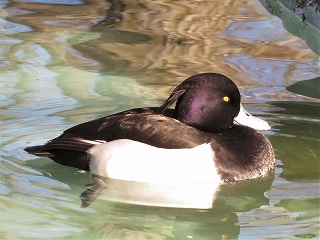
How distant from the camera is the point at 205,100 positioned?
6.25m

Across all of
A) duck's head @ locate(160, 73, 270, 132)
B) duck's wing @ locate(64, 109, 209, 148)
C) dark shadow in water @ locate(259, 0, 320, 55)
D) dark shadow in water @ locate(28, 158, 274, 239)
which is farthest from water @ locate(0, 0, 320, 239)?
duck's head @ locate(160, 73, 270, 132)

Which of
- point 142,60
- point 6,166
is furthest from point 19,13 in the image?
point 6,166

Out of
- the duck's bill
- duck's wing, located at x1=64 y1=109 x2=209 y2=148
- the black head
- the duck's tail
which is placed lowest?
the duck's tail

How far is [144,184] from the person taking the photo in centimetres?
596

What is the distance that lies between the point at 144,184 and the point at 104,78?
2867mm

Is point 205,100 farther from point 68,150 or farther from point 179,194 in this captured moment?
point 68,150

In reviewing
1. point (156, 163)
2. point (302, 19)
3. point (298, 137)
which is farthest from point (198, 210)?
point (302, 19)

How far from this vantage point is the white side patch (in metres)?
5.95

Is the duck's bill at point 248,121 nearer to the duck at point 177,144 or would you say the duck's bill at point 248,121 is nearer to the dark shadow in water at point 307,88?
the duck at point 177,144

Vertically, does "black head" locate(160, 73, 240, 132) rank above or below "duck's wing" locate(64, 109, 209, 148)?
above

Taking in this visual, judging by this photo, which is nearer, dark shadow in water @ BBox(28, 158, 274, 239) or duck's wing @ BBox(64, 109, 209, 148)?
dark shadow in water @ BBox(28, 158, 274, 239)

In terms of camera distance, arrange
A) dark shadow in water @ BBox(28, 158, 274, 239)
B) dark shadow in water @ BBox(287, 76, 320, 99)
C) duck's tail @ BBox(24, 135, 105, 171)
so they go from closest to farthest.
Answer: dark shadow in water @ BBox(28, 158, 274, 239), duck's tail @ BBox(24, 135, 105, 171), dark shadow in water @ BBox(287, 76, 320, 99)

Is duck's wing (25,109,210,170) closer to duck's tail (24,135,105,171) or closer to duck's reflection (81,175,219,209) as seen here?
duck's tail (24,135,105,171)

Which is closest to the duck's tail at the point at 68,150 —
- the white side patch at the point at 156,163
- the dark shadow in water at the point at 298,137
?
the white side patch at the point at 156,163
